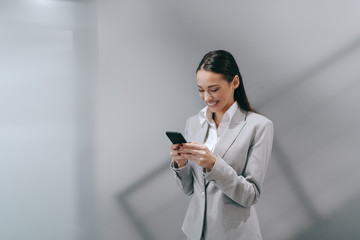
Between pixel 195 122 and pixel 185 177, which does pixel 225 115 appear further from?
pixel 185 177

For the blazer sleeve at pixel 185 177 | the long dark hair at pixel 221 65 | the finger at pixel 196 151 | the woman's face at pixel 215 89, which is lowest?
the blazer sleeve at pixel 185 177

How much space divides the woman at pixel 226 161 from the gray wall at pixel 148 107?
454 millimetres

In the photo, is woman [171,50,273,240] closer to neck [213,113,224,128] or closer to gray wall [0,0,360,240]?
neck [213,113,224,128]

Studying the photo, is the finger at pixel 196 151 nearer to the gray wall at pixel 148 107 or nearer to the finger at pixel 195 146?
the finger at pixel 195 146

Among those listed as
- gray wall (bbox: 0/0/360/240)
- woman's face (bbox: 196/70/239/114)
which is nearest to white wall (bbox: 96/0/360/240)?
gray wall (bbox: 0/0/360/240)

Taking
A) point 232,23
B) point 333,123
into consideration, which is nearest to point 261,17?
point 232,23

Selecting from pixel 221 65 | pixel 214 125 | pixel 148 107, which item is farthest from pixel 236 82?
pixel 148 107

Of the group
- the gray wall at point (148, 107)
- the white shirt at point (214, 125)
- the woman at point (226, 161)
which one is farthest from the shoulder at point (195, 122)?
the gray wall at point (148, 107)

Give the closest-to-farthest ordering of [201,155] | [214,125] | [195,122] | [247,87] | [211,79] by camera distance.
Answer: [201,155]
[211,79]
[214,125]
[195,122]
[247,87]

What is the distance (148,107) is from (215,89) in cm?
61

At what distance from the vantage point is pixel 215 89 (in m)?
1.33

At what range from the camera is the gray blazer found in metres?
1.24

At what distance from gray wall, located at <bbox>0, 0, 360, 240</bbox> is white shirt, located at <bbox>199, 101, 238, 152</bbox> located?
1.21ft

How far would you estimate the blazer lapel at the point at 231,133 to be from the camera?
1312 millimetres
